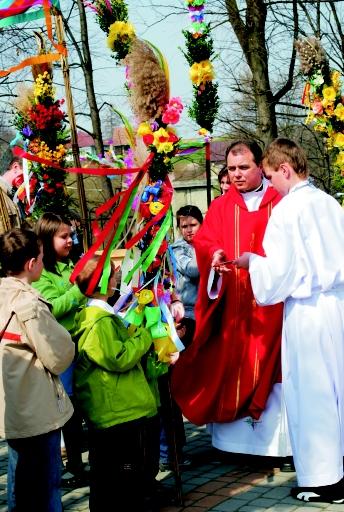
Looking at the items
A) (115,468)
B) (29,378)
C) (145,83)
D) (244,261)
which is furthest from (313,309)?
(29,378)

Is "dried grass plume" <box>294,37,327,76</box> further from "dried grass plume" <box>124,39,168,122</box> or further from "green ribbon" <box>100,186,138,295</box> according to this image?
"green ribbon" <box>100,186,138,295</box>

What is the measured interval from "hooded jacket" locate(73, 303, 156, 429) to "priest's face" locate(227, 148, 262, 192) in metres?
1.78

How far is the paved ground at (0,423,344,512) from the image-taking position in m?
4.82

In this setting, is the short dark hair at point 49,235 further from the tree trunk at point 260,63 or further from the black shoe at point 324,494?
the tree trunk at point 260,63

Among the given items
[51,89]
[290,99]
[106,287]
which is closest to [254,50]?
[290,99]

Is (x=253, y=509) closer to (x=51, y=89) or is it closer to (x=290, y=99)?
(x=51, y=89)

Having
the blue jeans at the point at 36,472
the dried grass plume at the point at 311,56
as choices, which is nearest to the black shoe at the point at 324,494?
the blue jeans at the point at 36,472

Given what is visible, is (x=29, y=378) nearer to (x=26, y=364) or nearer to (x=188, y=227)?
(x=26, y=364)

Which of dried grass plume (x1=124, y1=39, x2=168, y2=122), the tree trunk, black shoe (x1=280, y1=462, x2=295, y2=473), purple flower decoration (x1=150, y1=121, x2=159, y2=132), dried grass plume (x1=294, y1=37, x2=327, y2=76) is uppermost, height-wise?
the tree trunk

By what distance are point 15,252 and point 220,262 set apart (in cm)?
163

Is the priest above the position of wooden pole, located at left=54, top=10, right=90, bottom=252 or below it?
below

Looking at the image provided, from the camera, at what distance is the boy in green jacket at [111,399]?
436 centimetres

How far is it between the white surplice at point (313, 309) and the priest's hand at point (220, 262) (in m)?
0.32

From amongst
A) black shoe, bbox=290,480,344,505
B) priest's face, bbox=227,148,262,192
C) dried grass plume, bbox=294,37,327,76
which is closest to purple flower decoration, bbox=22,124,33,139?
dried grass plume, bbox=294,37,327,76
